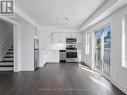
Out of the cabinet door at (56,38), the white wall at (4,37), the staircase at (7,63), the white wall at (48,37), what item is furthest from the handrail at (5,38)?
the cabinet door at (56,38)

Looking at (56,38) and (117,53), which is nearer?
(117,53)

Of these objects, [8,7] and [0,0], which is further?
[8,7]

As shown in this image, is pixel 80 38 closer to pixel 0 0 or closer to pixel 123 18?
pixel 123 18

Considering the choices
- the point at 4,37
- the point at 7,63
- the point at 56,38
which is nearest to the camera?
the point at 7,63

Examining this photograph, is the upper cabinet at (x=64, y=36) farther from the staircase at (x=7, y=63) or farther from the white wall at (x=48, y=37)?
the staircase at (x=7, y=63)

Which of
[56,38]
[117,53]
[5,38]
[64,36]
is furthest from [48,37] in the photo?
[117,53]

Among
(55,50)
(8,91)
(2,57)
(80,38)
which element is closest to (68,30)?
(80,38)

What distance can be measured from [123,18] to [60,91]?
9.06ft

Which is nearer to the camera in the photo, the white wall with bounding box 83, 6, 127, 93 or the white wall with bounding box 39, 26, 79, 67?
the white wall with bounding box 83, 6, 127, 93

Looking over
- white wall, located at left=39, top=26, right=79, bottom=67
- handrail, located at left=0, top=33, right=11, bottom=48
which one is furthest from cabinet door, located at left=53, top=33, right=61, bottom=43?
handrail, located at left=0, top=33, right=11, bottom=48

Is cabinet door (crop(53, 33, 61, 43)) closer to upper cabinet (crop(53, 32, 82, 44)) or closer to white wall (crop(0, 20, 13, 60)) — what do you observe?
upper cabinet (crop(53, 32, 82, 44))

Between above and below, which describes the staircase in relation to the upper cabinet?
below

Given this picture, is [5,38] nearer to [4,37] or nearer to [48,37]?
[4,37]

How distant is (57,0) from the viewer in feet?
13.8
